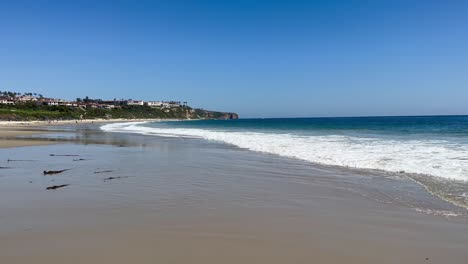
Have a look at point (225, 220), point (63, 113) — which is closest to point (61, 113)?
point (63, 113)

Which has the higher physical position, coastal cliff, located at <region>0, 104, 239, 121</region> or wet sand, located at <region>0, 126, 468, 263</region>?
coastal cliff, located at <region>0, 104, 239, 121</region>

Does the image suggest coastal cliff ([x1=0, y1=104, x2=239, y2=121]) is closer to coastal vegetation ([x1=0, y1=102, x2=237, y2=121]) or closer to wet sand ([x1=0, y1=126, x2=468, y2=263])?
coastal vegetation ([x1=0, y1=102, x2=237, y2=121])

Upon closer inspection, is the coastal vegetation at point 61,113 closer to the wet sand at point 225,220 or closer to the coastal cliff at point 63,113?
the coastal cliff at point 63,113

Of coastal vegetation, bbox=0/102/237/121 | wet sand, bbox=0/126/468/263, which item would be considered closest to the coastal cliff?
coastal vegetation, bbox=0/102/237/121

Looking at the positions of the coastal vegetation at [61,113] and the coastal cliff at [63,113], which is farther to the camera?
the coastal vegetation at [61,113]

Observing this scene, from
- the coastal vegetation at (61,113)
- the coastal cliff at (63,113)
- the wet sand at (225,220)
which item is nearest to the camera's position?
the wet sand at (225,220)

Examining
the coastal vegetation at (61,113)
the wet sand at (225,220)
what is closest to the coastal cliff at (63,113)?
the coastal vegetation at (61,113)

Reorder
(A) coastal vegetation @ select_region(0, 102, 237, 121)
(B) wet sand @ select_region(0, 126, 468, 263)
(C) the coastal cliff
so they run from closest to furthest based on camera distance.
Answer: (B) wet sand @ select_region(0, 126, 468, 263) < (C) the coastal cliff < (A) coastal vegetation @ select_region(0, 102, 237, 121)

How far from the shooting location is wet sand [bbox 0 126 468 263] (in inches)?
179

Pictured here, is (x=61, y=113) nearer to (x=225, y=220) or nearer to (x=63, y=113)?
(x=63, y=113)

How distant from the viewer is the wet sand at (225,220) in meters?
4.54

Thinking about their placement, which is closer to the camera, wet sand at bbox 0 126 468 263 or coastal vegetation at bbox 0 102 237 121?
wet sand at bbox 0 126 468 263

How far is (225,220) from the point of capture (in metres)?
6.02

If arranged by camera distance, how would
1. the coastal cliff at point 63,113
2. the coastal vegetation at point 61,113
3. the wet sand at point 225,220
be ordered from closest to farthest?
the wet sand at point 225,220 → the coastal cliff at point 63,113 → the coastal vegetation at point 61,113
